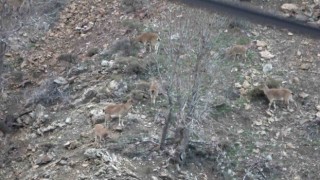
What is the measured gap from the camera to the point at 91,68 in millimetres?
14758

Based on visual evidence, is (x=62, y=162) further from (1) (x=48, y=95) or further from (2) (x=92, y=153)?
(1) (x=48, y=95)

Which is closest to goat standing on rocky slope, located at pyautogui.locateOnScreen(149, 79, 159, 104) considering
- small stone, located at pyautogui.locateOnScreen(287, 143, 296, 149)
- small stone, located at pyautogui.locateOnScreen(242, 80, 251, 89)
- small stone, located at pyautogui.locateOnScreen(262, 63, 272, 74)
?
small stone, located at pyautogui.locateOnScreen(242, 80, 251, 89)

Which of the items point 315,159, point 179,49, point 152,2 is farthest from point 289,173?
point 152,2

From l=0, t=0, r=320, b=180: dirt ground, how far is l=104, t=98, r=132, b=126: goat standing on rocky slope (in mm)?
124

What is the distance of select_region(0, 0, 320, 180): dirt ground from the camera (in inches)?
464

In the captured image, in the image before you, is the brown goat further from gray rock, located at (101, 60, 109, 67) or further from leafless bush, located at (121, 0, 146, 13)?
leafless bush, located at (121, 0, 146, 13)

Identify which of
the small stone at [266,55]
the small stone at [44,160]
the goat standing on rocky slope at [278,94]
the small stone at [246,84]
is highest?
the small stone at [266,55]

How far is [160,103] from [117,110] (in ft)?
3.46

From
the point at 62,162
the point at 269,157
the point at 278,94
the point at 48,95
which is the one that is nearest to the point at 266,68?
the point at 278,94

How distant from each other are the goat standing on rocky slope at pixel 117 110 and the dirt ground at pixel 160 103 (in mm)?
124

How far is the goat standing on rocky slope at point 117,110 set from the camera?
1224cm

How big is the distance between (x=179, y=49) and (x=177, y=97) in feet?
2.95

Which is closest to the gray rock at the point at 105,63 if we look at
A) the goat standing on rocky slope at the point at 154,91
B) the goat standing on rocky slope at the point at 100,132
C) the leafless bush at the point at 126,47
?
the leafless bush at the point at 126,47

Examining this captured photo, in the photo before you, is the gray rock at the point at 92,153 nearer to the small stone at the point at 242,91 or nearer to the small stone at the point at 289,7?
the small stone at the point at 242,91
